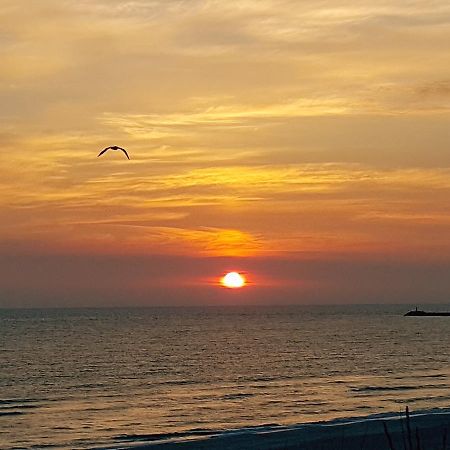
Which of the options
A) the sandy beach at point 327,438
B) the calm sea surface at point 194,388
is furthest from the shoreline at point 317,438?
the calm sea surface at point 194,388

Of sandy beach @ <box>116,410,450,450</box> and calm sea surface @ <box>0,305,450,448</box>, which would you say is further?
calm sea surface @ <box>0,305,450,448</box>

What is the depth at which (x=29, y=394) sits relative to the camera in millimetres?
55406

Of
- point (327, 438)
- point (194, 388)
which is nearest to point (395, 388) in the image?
point (194, 388)

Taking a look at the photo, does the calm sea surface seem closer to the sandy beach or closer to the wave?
the wave

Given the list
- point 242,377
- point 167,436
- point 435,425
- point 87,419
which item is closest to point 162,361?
point 242,377

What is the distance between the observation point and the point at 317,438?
98.8ft

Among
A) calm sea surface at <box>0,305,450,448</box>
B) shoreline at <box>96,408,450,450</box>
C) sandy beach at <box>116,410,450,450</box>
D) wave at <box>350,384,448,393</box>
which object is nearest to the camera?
sandy beach at <box>116,410,450,450</box>

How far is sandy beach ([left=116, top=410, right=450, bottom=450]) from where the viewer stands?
2808cm

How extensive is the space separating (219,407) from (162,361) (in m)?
41.4

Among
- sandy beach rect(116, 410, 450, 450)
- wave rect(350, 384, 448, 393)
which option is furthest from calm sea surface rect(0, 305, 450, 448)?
sandy beach rect(116, 410, 450, 450)

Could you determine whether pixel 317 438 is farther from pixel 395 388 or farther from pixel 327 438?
→ pixel 395 388

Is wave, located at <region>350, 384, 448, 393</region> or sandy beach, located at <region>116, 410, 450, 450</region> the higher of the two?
wave, located at <region>350, 384, 448, 393</region>

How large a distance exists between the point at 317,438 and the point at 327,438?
A: 15.0 inches

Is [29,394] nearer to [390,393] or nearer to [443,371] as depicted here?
[390,393]
